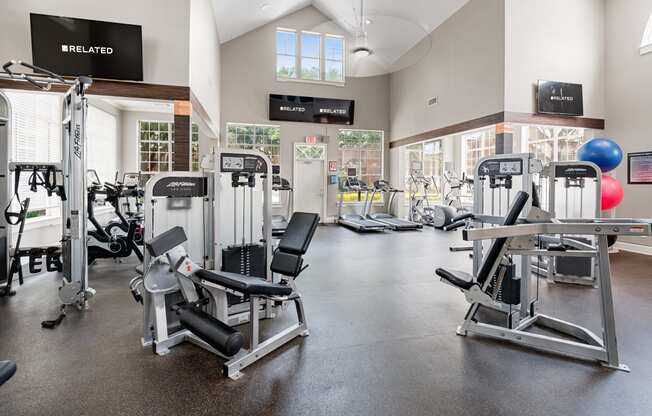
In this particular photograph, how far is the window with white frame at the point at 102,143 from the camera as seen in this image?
791cm

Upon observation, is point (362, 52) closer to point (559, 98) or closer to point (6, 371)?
point (6, 371)

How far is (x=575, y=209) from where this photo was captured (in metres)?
5.39

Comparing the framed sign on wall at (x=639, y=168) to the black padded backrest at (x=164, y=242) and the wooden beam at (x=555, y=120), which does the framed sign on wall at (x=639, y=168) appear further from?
the black padded backrest at (x=164, y=242)

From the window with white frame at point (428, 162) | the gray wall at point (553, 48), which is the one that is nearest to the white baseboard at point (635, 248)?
the gray wall at point (553, 48)

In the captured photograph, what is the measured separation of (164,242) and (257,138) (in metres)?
8.48

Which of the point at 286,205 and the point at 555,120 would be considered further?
the point at 286,205

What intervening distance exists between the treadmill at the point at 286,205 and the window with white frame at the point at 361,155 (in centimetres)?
174

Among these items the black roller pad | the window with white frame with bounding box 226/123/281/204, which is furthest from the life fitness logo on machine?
the window with white frame with bounding box 226/123/281/204

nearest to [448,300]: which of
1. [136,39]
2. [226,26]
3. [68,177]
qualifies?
[68,177]

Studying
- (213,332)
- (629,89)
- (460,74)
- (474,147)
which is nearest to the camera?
(213,332)

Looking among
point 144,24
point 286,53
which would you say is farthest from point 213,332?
point 286,53

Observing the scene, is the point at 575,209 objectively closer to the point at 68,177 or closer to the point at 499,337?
the point at 499,337

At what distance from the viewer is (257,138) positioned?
10570 millimetres

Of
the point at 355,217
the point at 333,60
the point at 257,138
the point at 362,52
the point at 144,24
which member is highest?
the point at 333,60
